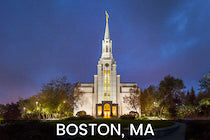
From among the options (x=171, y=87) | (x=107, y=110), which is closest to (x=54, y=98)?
(x=107, y=110)

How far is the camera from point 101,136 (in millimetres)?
11500

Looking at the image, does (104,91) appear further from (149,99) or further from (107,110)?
(149,99)

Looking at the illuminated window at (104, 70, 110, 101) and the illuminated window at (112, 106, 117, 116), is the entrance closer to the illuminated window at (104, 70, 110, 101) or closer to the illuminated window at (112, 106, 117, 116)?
the illuminated window at (112, 106, 117, 116)

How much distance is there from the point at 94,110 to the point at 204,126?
2016 inches

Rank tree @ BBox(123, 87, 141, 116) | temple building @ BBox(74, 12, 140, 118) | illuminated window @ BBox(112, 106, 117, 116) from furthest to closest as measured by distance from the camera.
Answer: temple building @ BBox(74, 12, 140, 118) → illuminated window @ BBox(112, 106, 117, 116) → tree @ BBox(123, 87, 141, 116)

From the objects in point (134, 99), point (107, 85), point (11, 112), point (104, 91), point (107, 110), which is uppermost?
point (107, 85)

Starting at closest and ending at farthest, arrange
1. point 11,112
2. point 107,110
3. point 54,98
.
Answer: point 54,98
point 107,110
point 11,112

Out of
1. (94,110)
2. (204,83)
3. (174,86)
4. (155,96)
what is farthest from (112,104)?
(204,83)

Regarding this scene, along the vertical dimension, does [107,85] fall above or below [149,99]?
above

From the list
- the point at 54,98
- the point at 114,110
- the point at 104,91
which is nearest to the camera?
the point at 54,98

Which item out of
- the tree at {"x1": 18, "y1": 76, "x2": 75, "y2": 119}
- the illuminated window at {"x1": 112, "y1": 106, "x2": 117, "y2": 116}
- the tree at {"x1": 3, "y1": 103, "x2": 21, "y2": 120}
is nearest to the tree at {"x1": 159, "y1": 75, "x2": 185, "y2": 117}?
the illuminated window at {"x1": 112, "y1": 106, "x2": 117, "y2": 116}

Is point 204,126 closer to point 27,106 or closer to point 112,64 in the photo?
point 27,106

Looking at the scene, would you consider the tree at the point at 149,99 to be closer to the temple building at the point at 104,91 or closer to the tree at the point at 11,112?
the temple building at the point at 104,91

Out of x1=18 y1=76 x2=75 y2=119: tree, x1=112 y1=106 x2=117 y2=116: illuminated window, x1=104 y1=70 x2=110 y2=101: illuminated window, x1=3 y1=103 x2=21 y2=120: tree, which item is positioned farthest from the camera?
x1=3 y1=103 x2=21 y2=120: tree
